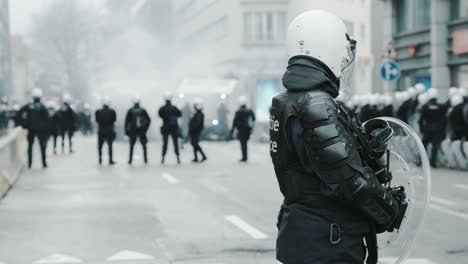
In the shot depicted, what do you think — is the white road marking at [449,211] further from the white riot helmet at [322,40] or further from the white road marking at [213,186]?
the white riot helmet at [322,40]

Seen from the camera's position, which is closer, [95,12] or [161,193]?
[161,193]

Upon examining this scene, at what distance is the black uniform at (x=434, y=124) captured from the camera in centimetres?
1967

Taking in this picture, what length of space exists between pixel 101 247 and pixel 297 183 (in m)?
5.89

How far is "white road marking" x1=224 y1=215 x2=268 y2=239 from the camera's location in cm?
941

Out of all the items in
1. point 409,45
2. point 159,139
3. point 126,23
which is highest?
point 126,23

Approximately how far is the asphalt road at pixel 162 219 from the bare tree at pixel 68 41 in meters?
72.5

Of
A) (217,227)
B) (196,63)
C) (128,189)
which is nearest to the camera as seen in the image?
(217,227)

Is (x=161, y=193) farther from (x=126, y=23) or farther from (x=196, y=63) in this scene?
(x=126, y=23)

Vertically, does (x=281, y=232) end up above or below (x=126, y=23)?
below

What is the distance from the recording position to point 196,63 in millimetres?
58562

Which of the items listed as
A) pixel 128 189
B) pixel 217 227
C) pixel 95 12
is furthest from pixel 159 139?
pixel 95 12

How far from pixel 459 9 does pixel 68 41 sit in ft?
221

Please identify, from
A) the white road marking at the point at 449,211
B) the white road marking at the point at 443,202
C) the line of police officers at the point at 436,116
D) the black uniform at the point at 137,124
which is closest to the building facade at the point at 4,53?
the black uniform at the point at 137,124

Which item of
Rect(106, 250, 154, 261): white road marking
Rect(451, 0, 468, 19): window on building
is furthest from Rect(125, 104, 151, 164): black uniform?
Rect(106, 250, 154, 261): white road marking
